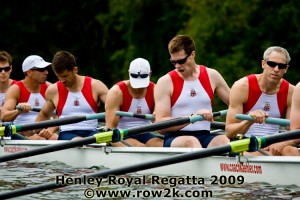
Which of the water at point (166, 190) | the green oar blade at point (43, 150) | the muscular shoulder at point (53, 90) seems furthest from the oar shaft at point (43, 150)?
the muscular shoulder at point (53, 90)

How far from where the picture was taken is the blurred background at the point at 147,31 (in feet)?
81.4

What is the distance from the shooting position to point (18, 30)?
104ft

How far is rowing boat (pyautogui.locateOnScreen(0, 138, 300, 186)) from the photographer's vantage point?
9.50m

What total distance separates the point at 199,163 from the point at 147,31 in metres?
18.9

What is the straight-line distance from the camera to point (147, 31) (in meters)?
29.0

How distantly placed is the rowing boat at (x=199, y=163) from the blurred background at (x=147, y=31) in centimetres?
1219

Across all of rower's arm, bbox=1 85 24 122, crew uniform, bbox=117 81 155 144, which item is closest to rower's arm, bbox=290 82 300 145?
crew uniform, bbox=117 81 155 144

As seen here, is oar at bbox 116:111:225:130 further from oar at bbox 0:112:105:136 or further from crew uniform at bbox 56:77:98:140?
crew uniform at bbox 56:77:98:140

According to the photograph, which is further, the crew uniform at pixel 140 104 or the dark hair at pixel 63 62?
the dark hair at pixel 63 62

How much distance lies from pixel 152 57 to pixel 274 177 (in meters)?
19.3

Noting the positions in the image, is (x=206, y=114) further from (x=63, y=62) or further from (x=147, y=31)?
(x=147, y=31)

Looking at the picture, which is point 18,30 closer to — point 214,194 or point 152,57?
point 152,57

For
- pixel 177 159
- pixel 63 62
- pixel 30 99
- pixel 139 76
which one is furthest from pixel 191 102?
pixel 30 99

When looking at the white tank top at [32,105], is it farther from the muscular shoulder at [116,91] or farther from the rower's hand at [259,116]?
the rower's hand at [259,116]
